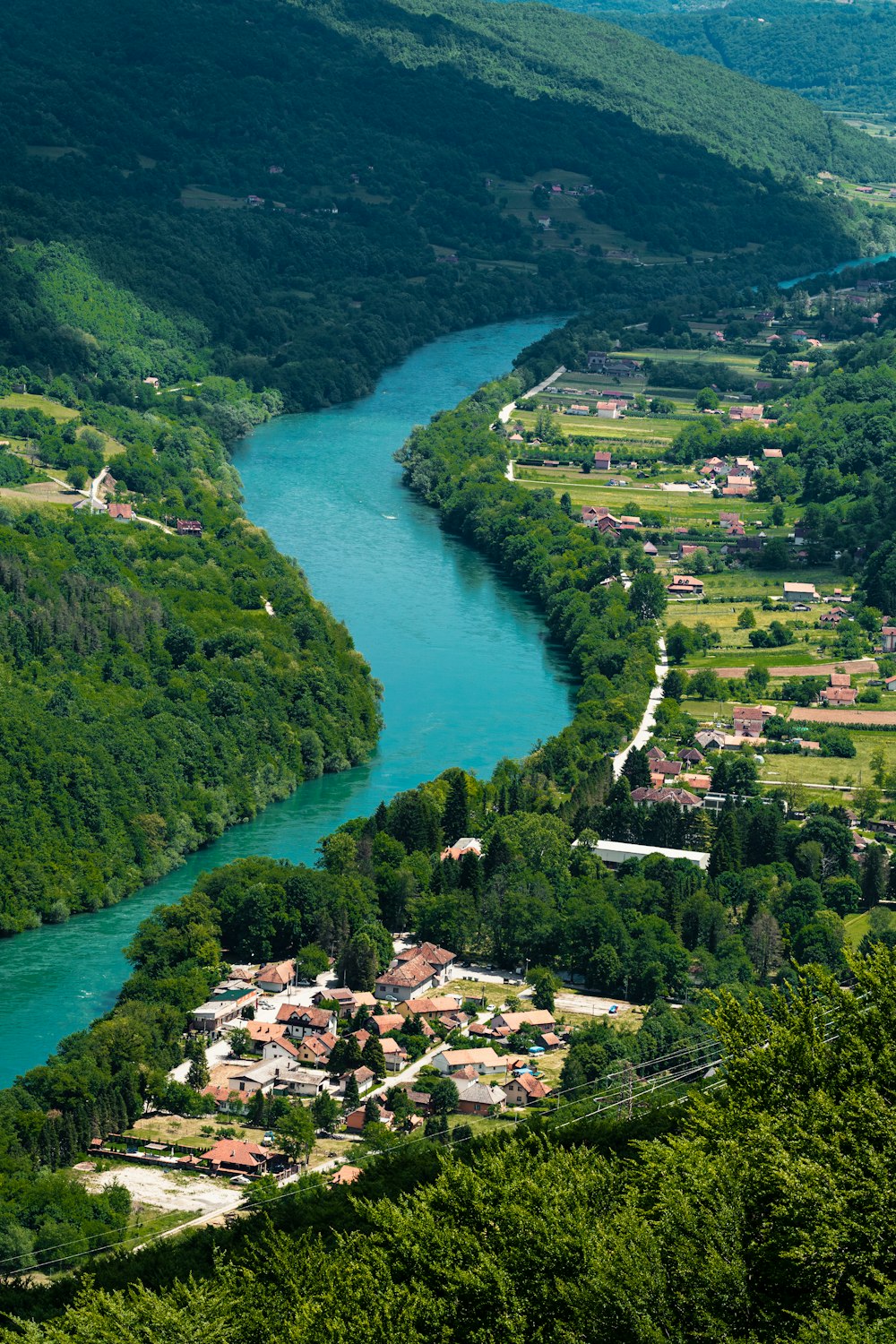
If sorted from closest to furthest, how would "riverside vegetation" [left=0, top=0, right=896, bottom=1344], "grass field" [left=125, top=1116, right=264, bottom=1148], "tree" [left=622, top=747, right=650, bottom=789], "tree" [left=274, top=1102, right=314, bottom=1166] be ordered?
"riverside vegetation" [left=0, top=0, right=896, bottom=1344], "tree" [left=274, top=1102, right=314, bottom=1166], "grass field" [left=125, top=1116, right=264, bottom=1148], "tree" [left=622, top=747, right=650, bottom=789]

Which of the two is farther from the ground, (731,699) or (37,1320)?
(37,1320)

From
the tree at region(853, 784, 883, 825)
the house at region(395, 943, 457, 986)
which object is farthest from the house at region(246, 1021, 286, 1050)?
the tree at region(853, 784, 883, 825)

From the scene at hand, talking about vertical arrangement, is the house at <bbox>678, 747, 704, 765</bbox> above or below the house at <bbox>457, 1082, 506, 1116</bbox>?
below

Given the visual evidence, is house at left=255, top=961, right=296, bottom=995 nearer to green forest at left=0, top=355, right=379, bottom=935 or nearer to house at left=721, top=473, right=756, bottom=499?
green forest at left=0, top=355, right=379, bottom=935

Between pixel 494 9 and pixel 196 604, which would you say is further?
pixel 494 9

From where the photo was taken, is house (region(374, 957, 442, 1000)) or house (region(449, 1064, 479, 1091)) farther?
house (region(374, 957, 442, 1000))

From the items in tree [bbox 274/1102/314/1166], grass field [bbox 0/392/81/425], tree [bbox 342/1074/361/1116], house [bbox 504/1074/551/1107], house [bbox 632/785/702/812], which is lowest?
grass field [bbox 0/392/81/425]

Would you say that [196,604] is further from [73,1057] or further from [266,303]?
[266,303]

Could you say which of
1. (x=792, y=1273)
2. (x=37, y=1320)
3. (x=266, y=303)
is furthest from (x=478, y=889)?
(x=266, y=303)
